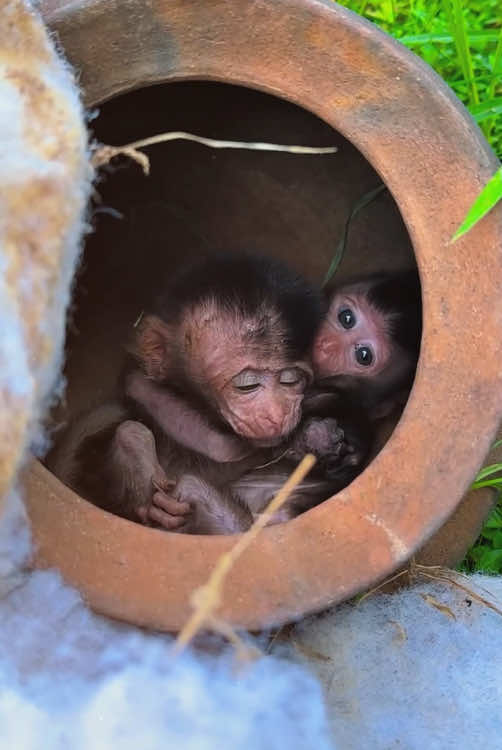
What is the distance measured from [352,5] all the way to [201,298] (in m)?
0.95

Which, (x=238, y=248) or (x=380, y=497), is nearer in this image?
(x=380, y=497)

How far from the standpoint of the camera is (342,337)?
233 cm

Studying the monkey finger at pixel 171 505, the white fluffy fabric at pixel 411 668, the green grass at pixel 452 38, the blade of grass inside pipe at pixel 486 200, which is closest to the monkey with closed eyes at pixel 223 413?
the monkey finger at pixel 171 505

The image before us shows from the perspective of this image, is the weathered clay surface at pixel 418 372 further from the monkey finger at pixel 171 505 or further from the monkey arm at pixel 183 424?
the monkey arm at pixel 183 424

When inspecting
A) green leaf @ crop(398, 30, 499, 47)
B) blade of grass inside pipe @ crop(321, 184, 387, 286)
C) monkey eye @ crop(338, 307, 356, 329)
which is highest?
green leaf @ crop(398, 30, 499, 47)

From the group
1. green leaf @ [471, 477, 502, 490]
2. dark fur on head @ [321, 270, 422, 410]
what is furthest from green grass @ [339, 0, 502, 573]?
dark fur on head @ [321, 270, 422, 410]

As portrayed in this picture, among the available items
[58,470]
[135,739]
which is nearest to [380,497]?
[135,739]

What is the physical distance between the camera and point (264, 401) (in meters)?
2.08

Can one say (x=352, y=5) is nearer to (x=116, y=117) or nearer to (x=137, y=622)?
(x=116, y=117)

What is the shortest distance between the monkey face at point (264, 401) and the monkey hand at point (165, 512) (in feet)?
0.70

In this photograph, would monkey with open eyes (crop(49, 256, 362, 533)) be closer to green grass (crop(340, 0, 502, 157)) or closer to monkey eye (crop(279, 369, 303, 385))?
monkey eye (crop(279, 369, 303, 385))

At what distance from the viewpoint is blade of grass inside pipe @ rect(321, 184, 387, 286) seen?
2277 mm

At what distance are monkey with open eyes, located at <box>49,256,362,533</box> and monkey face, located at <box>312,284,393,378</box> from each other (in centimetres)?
14

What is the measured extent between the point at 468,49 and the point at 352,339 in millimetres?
692
